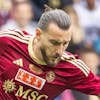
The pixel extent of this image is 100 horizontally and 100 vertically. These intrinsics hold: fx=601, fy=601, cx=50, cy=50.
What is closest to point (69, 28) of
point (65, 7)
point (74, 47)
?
point (74, 47)

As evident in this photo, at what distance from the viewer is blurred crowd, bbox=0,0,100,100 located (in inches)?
302

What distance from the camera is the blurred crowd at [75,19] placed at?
7672 millimetres

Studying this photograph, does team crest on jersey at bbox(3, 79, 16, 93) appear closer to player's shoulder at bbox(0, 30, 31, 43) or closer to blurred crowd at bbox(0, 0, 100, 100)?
player's shoulder at bbox(0, 30, 31, 43)

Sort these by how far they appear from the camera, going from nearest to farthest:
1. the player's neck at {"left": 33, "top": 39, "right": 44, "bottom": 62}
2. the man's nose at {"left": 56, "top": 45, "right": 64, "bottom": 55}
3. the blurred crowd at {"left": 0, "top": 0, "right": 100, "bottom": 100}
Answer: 1. the man's nose at {"left": 56, "top": 45, "right": 64, "bottom": 55}
2. the player's neck at {"left": 33, "top": 39, "right": 44, "bottom": 62}
3. the blurred crowd at {"left": 0, "top": 0, "right": 100, "bottom": 100}

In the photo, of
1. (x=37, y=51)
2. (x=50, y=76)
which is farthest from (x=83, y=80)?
(x=37, y=51)

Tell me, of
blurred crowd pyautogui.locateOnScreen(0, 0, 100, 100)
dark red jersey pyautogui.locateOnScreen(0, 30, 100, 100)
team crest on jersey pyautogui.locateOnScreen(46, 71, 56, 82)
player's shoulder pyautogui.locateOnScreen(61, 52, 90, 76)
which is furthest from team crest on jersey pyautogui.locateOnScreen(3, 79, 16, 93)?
blurred crowd pyautogui.locateOnScreen(0, 0, 100, 100)

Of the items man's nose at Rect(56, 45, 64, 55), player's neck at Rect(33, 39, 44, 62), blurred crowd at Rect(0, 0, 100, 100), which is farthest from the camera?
blurred crowd at Rect(0, 0, 100, 100)

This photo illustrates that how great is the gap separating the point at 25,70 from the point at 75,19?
3.21m

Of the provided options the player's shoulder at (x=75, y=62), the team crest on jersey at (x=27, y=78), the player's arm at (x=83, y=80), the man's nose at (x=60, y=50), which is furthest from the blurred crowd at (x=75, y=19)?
the man's nose at (x=60, y=50)

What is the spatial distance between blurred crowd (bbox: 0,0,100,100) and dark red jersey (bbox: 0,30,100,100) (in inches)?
86.8

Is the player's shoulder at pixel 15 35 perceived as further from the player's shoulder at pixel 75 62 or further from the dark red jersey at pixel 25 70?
the player's shoulder at pixel 75 62

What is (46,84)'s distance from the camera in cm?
508

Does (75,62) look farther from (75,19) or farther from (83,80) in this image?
(75,19)

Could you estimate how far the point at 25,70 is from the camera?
503cm
